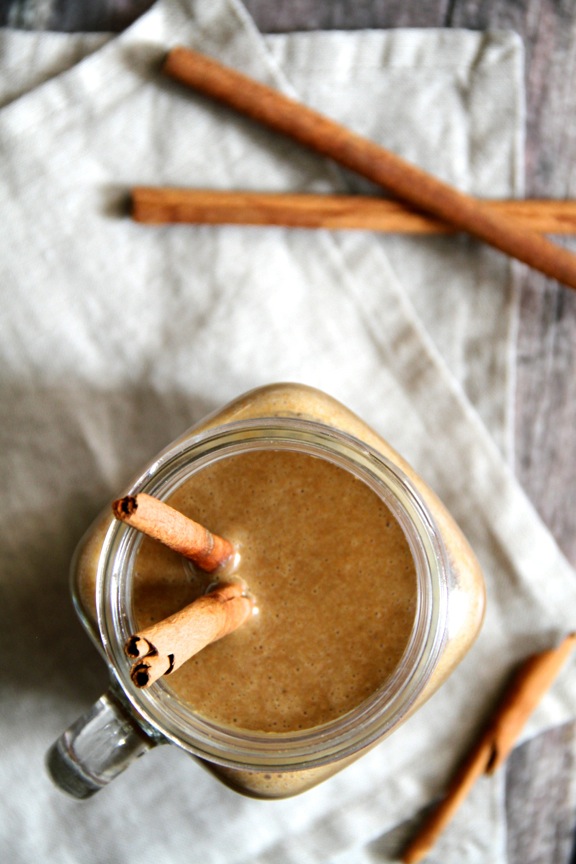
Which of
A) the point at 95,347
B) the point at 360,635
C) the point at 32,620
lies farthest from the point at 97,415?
→ the point at 360,635

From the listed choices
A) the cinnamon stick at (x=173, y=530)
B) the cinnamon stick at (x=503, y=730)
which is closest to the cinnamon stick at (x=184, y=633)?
the cinnamon stick at (x=173, y=530)

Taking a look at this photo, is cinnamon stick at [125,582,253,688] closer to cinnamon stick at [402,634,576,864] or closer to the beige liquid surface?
Result: the beige liquid surface

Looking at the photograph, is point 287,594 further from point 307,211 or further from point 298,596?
point 307,211

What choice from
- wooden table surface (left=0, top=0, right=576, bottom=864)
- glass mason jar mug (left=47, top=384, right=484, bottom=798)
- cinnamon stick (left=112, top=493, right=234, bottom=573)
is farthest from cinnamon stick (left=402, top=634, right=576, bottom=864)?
cinnamon stick (left=112, top=493, right=234, bottom=573)

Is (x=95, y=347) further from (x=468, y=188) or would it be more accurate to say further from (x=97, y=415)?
(x=468, y=188)

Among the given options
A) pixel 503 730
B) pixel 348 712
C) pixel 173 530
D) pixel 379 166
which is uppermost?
pixel 379 166

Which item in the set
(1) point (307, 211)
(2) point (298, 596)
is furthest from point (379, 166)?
(2) point (298, 596)
